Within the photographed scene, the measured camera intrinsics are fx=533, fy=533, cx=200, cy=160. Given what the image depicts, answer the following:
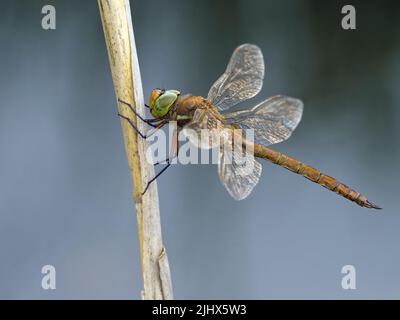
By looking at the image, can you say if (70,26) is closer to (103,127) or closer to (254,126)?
(103,127)

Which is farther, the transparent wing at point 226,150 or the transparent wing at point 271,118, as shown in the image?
the transparent wing at point 271,118

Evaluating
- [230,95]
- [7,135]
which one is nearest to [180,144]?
[230,95]

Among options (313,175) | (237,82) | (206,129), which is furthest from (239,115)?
(313,175)

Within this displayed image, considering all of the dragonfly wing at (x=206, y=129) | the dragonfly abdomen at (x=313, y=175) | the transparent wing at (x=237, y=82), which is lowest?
the dragonfly abdomen at (x=313, y=175)

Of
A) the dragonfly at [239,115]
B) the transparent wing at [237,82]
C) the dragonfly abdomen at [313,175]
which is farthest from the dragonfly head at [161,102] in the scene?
the dragonfly abdomen at [313,175]

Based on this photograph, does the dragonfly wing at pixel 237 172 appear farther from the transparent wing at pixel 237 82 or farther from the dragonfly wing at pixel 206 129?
the transparent wing at pixel 237 82

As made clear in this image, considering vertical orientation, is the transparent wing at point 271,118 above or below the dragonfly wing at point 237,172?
above
